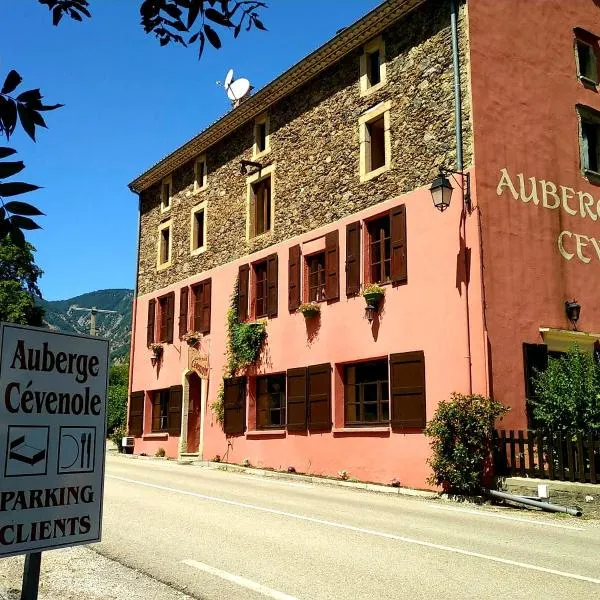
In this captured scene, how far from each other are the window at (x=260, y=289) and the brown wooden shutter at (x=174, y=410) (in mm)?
4512

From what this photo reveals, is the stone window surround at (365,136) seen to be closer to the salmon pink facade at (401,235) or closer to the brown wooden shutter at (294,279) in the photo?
the salmon pink facade at (401,235)

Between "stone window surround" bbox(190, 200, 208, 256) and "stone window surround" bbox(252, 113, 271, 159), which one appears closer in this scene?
"stone window surround" bbox(252, 113, 271, 159)

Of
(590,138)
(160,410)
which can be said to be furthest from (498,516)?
(160,410)

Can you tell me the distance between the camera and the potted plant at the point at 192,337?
72.5 ft

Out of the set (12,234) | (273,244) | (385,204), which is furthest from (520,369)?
(12,234)

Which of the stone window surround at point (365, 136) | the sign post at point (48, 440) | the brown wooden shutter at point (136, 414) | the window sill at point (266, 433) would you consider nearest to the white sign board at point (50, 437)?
the sign post at point (48, 440)

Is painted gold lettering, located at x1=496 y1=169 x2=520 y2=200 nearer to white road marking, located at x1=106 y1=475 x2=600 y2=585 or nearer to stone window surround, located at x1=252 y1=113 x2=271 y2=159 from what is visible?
stone window surround, located at x1=252 y1=113 x2=271 y2=159

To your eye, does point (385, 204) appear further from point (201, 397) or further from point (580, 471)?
point (201, 397)

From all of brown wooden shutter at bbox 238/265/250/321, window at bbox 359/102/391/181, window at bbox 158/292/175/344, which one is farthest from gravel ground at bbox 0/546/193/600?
window at bbox 158/292/175/344

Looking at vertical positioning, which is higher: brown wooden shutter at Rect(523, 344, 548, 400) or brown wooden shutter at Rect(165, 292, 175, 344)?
brown wooden shutter at Rect(165, 292, 175, 344)

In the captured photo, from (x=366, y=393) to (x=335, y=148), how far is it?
249 inches

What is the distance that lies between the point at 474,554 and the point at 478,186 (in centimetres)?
870

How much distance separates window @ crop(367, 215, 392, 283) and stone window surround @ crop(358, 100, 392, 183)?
3.76 ft

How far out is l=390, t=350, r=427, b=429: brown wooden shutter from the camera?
46.8ft
